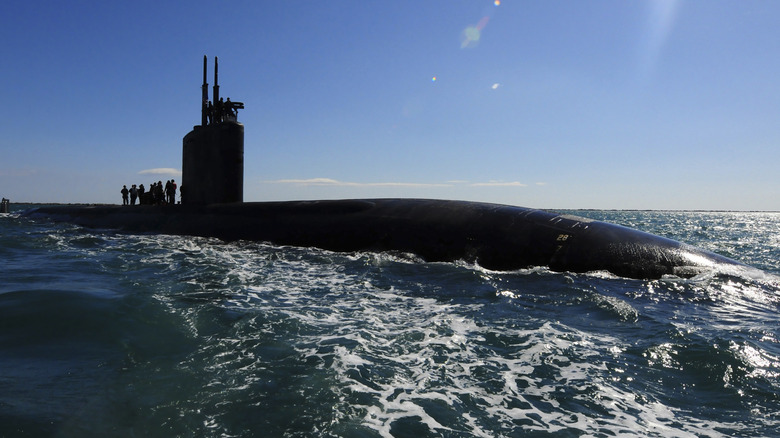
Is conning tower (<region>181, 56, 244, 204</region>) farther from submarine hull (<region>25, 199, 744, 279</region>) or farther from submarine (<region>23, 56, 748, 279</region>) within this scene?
submarine hull (<region>25, 199, 744, 279</region>)

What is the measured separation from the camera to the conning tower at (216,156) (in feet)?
48.1

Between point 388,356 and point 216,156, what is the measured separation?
11974mm

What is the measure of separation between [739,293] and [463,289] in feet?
13.1

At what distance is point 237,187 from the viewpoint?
1531 cm

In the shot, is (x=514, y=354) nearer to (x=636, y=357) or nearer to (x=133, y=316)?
(x=636, y=357)

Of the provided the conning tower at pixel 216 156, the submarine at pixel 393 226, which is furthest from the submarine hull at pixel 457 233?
the conning tower at pixel 216 156

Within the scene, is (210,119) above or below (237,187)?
above

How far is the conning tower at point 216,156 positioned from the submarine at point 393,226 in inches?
1.2

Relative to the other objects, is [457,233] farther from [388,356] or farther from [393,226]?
[388,356]

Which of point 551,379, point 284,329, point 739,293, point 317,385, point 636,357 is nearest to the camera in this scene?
point 317,385

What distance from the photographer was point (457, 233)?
10.1 m

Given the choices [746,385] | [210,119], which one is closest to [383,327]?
[746,385]

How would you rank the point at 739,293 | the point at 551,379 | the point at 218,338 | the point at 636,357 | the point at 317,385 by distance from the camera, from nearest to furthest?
the point at 317,385
the point at 551,379
the point at 636,357
the point at 218,338
the point at 739,293

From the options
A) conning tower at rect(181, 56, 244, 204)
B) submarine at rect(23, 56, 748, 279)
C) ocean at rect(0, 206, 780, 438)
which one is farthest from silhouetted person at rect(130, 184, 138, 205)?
ocean at rect(0, 206, 780, 438)
